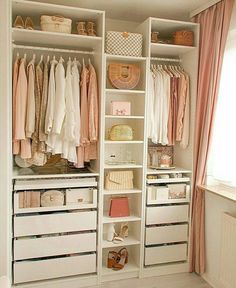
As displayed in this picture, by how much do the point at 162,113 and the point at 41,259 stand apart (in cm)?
171

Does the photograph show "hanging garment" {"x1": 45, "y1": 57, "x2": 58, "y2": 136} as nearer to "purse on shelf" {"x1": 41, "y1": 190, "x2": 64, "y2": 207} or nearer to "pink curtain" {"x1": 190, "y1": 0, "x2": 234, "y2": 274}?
"purse on shelf" {"x1": 41, "y1": 190, "x2": 64, "y2": 207}

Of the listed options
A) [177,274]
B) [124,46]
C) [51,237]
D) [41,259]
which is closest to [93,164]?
[51,237]

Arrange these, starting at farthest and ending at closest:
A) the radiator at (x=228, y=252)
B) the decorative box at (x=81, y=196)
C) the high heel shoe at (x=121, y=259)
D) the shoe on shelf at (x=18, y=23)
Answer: the high heel shoe at (x=121, y=259) → the decorative box at (x=81, y=196) → the shoe on shelf at (x=18, y=23) → the radiator at (x=228, y=252)

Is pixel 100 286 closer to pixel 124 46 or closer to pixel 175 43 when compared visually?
pixel 124 46

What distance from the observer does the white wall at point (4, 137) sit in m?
2.18

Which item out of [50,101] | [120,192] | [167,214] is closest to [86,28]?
[50,101]

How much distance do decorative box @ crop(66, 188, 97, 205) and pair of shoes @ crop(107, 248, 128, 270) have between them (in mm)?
608

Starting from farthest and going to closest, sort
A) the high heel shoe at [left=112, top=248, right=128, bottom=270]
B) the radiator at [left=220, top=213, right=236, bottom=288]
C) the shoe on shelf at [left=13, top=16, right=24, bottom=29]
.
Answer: the high heel shoe at [left=112, top=248, right=128, bottom=270]
the shoe on shelf at [left=13, top=16, right=24, bottom=29]
the radiator at [left=220, top=213, right=236, bottom=288]

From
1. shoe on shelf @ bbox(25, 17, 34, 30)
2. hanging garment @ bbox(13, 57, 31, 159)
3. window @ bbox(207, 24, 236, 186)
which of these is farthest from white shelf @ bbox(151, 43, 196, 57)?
hanging garment @ bbox(13, 57, 31, 159)

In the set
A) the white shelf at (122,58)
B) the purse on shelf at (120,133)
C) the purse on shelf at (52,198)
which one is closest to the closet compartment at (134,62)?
the white shelf at (122,58)

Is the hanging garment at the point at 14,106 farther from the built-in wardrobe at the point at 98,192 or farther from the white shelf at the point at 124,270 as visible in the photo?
the white shelf at the point at 124,270

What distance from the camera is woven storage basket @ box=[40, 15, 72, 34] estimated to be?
8.09ft

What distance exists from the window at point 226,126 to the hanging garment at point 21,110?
1.65 m

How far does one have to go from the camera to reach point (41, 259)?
101 inches
